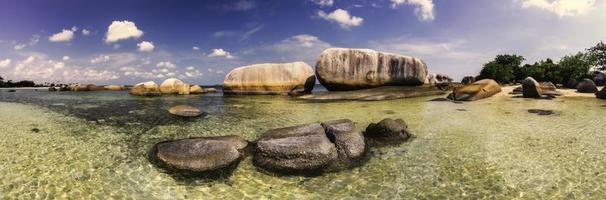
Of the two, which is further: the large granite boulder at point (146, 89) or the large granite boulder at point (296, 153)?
the large granite boulder at point (146, 89)

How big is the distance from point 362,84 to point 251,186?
2187 centimetres

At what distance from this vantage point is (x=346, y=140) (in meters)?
8.45

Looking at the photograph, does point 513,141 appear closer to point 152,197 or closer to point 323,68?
point 152,197

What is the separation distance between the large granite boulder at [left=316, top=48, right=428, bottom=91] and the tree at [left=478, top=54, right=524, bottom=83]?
2429 centimetres

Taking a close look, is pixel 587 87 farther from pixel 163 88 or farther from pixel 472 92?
pixel 163 88

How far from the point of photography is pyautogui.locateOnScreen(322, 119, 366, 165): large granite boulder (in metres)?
7.99

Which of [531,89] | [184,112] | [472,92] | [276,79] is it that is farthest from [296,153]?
[276,79]

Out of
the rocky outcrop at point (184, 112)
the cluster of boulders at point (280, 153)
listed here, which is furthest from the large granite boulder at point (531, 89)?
the rocky outcrop at point (184, 112)

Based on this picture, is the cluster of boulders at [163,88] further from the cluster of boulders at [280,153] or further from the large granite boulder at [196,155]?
the cluster of boulders at [280,153]

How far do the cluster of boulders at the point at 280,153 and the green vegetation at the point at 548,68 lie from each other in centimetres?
3800

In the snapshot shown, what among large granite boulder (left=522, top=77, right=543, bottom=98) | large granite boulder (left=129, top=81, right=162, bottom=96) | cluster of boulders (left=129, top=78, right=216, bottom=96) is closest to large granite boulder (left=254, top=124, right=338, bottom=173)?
large granite boulder (left=522, top=77, right=543, bottom=98)

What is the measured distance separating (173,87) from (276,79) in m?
14.1

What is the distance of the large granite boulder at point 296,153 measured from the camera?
725 centimetres

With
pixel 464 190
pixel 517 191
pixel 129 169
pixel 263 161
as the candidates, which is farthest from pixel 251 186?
pixel 517 191
